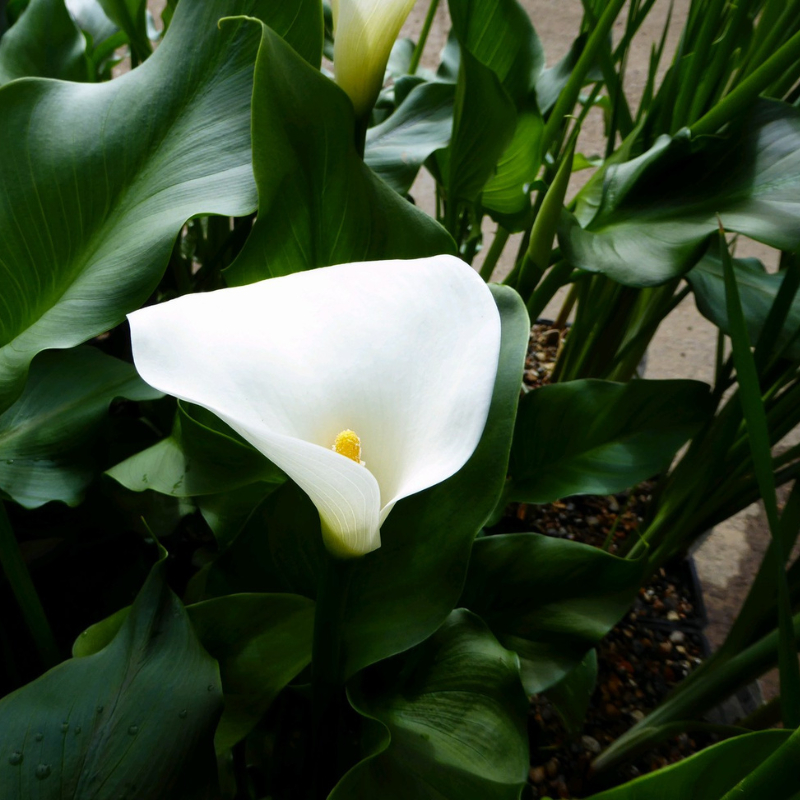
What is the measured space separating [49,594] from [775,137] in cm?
65

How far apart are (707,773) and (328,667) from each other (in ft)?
0.56

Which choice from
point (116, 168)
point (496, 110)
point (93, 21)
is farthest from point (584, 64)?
point (93, 21)

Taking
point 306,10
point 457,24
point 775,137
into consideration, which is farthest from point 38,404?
point 775,137

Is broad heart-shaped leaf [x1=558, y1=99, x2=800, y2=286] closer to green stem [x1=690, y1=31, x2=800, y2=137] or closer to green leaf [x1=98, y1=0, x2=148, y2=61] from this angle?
green stem [x1=690, y1=31, x2=800, y2=137]

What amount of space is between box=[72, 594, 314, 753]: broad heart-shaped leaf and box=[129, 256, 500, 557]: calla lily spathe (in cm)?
12

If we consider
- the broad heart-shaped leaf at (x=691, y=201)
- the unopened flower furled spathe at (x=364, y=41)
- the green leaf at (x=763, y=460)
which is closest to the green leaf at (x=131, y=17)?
the unopened flower furled spathe at (x=364, y=41)

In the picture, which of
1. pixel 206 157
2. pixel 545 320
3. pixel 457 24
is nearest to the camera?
pixel 206 157

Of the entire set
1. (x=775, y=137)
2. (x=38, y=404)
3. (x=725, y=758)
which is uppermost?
(x=775, y=137)

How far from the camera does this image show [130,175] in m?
0.38

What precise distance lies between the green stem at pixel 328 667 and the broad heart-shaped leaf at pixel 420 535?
1 centimetres

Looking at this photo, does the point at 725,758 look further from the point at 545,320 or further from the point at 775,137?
the point at 545,320

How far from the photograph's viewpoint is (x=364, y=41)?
14.5 inches

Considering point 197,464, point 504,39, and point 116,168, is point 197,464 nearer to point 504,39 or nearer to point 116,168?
point 116,168

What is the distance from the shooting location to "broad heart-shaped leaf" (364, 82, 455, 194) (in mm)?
534
